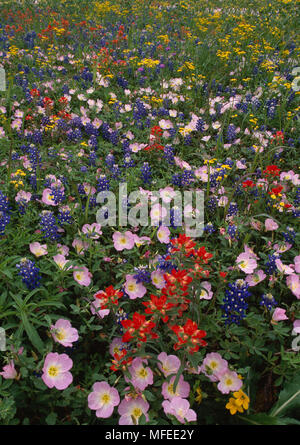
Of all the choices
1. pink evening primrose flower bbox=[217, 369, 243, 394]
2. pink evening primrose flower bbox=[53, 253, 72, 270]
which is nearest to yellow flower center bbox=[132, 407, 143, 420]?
pink evening primrose flower bbox=[217, 369, 243, 394]

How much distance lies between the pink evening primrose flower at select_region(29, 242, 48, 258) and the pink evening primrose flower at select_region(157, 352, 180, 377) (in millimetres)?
982

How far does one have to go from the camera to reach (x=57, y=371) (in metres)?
1.67

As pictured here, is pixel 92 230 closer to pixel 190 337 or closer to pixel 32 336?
pixel 32 336

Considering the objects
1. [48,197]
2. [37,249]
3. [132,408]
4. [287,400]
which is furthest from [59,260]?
[287,400]

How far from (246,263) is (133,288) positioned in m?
0.79

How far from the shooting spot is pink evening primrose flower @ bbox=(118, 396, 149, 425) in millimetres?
1625

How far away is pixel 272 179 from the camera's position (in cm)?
298

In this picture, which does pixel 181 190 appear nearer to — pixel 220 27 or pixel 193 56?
pixel 193 56

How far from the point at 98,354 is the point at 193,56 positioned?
494cm

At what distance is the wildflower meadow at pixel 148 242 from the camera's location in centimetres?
166

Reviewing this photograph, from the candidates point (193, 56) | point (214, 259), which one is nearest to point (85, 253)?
point (214, 259)

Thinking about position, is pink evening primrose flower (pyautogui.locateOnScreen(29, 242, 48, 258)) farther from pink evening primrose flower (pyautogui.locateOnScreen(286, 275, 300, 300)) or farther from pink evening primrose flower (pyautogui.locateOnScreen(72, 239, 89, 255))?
pink evening primrose flower (pyautogui.locateOnScreen(286, 275, 300, 300))

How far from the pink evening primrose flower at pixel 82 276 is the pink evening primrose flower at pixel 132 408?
0.71m
